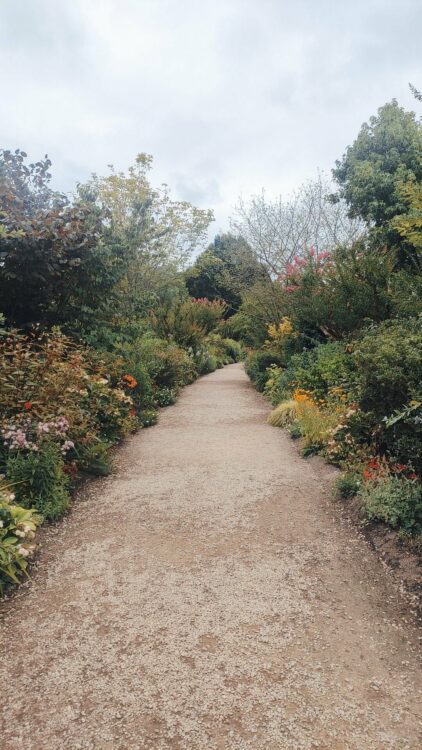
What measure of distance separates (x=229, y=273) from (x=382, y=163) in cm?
964

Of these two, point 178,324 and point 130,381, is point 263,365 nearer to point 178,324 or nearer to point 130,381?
point 178,324

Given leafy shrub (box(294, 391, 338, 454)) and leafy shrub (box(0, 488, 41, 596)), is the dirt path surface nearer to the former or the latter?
leafy shrub (box(0, 488, 41, 596))

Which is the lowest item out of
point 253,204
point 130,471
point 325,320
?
point 130,471

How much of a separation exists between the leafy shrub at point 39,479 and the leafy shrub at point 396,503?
2565 millimetres

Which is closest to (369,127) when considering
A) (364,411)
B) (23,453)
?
(364,411)

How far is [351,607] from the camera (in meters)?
2.52

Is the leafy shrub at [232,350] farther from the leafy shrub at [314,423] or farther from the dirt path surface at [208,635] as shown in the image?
the dirt path surface at [208,635]

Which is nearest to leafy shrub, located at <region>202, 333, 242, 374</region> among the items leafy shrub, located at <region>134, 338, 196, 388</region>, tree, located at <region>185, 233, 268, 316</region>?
tree, located at <region>185, 233, 268, 316</region>

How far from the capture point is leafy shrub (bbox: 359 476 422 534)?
3.02 m

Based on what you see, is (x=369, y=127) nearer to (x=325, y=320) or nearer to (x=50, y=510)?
(x=325, y=320)

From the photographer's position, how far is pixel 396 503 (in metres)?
3.18

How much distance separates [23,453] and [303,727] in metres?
2.93

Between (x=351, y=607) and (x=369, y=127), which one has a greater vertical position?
(x=369, y=127)

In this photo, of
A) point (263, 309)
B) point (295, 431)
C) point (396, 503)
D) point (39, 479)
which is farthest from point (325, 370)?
point (263, 309)
